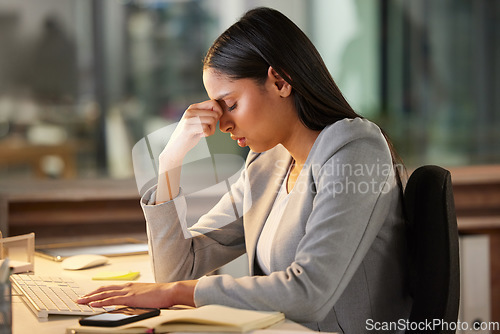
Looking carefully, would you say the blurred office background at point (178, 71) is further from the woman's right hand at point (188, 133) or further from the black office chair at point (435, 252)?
the black office chair at point (435, 252)

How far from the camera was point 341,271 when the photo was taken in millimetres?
1171

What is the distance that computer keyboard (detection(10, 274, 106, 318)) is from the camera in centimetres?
117

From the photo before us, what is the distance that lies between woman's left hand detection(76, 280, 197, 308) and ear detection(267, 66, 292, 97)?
1.47ft

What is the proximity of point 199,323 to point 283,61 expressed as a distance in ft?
1.97

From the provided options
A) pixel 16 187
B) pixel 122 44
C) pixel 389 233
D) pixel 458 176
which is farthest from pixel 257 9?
pixel 122 44

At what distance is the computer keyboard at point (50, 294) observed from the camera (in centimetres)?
117

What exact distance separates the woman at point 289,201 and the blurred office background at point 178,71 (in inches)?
105

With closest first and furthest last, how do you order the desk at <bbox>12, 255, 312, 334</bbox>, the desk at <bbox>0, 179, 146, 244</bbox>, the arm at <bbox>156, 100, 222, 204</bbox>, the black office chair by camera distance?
the desk at <bbox>12, 255, 312, 334</bbox> < the black office chair < the arm at <bbox>156, 100, 222, 204</bbox> < the desk at <bbox>0, 179, 146, 244</bbox>

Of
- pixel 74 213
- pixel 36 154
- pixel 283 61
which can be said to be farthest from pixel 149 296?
pixel 36 154

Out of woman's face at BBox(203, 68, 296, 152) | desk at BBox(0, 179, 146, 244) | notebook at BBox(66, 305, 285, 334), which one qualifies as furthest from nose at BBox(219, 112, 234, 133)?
desk at BBox(0, 179, 146, 244)

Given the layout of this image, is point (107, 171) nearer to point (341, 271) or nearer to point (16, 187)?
point (16, 187)

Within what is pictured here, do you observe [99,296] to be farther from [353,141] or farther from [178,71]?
[178,71]

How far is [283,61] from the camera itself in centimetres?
136

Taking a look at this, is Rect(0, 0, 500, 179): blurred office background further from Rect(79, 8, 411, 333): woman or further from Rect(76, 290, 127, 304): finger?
Rect(76, 290, 127, 304): finger
